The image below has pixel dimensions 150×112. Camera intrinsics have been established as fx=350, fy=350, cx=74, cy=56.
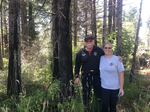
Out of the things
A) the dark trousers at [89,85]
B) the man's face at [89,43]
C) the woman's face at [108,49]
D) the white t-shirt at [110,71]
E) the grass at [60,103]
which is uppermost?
the man's face at [89,43]

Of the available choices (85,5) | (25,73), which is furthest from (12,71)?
(85,5)

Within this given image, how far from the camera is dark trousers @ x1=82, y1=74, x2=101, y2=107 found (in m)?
7.55

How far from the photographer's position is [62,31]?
8.45 metres

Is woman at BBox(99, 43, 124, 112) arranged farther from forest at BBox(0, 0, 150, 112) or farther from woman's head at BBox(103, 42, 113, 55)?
forest at BBox(0, 0, 150, 112)

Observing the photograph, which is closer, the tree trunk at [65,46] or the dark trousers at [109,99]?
the dark trousers at [109,99]

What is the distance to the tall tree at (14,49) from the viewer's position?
12195mm

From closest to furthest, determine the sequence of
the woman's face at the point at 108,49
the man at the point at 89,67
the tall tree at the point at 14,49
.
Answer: the woman's face at the point at 108,49 → the man at the point at 89,67 → the tall tree at the point at 14,49

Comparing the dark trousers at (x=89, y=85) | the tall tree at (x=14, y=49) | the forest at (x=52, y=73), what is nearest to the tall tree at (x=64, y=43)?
the forest at (x=52, y=73)

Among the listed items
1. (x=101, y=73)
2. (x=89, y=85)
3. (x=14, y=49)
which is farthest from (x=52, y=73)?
(x=101, y=73)

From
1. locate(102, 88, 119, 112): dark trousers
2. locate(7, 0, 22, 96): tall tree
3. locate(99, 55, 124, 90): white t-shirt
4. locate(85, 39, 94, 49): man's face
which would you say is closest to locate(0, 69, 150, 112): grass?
locate(102, 88, 119, 112): dark trousers

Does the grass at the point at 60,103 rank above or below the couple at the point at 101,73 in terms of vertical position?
below

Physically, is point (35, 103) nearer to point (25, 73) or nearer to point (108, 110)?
point (108, 110)

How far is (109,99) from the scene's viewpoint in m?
7.30

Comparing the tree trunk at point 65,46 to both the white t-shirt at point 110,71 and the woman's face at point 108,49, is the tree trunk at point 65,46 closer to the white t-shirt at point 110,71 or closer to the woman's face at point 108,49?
the white t-shirt at point 110,71
